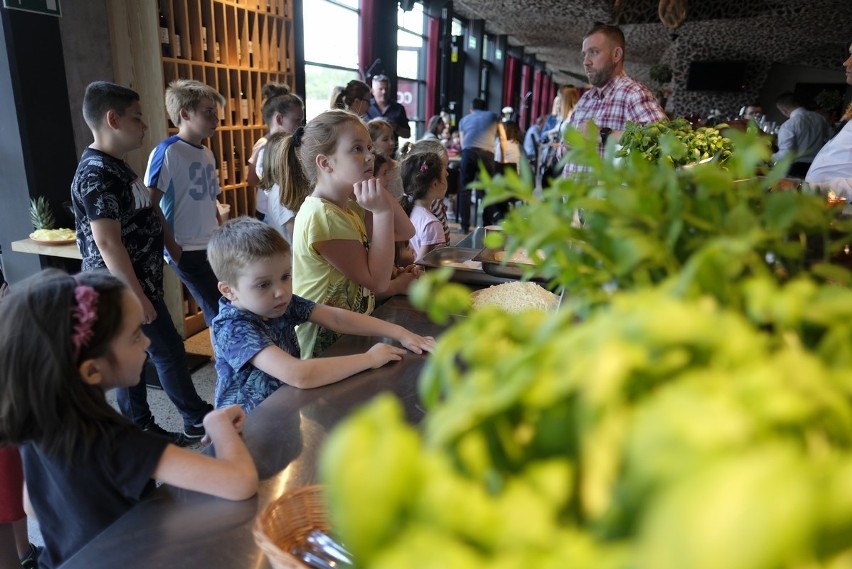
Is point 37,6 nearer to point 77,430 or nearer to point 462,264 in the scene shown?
point 462,264

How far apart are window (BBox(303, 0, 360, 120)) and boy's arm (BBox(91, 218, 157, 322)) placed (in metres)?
4.24

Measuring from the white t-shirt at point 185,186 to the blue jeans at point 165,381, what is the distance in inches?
19.1

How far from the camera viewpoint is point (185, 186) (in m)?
2.94

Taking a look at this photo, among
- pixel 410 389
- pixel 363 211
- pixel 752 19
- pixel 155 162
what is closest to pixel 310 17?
pixel 155 162

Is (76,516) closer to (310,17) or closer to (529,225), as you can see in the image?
(529,225)

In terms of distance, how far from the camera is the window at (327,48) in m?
6.56

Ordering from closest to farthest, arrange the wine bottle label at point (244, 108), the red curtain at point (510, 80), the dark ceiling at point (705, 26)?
the wine bottle label at point (244, 108) < the dark ceiling at point (705, 26) < the red curtain at point (510, 80)

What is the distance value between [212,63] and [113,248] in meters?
2.44

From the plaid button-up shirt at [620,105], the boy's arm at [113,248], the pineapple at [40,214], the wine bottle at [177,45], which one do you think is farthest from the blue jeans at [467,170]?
the boy's arm at [113,248]

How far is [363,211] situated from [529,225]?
1851 millimetres

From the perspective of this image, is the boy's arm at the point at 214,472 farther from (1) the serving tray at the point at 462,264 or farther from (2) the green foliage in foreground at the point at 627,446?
(1) the serving tray at the point at 462,264

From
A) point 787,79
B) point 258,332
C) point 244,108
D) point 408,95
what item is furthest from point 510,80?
point 258,332

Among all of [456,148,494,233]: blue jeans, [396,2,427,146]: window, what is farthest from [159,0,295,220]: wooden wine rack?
[396,2,427,146]: window

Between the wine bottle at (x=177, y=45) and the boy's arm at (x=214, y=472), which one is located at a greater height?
the wine bottle at (x=177, y=45)
